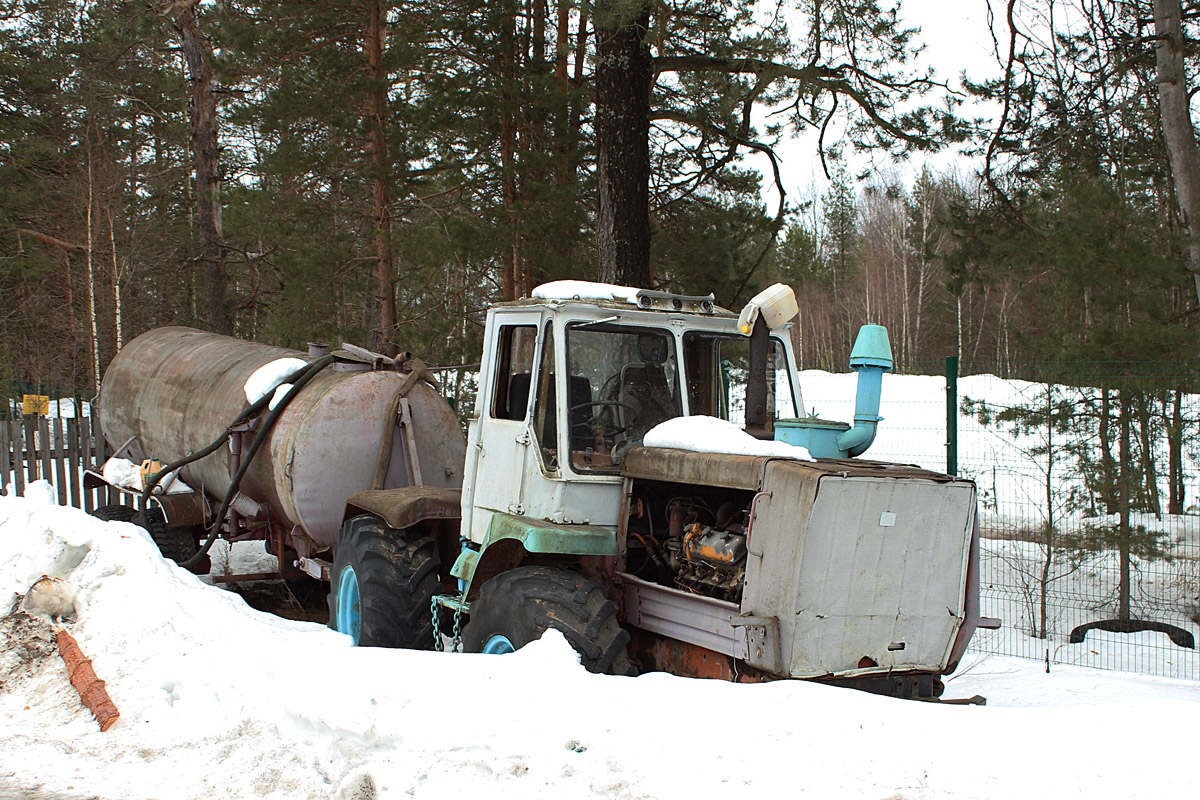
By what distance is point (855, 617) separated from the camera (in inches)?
180

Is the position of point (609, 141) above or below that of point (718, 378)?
above

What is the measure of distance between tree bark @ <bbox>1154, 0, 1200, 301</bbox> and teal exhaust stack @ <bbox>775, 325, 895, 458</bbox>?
7702 millimetres

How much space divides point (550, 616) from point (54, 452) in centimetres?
946

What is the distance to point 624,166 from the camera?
36.8 feet

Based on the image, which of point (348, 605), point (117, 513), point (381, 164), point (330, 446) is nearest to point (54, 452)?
point (117, 513)

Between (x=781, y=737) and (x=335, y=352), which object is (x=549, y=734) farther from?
(x=335, y=352)

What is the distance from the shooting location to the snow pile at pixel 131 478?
9633 millimetres

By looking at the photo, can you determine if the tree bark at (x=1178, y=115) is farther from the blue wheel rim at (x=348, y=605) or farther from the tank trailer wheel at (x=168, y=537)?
the tank trailer wheel at (x=168, y=537)

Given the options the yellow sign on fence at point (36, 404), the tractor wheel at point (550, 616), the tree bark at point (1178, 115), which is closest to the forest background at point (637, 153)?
the tree bark at point (1178, 115)

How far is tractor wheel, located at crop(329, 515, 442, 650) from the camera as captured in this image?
6.43 m

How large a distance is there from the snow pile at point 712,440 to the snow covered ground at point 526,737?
1.14 metres

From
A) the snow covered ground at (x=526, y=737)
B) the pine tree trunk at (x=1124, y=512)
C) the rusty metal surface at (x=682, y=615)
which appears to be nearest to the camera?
the snow covered ground at (x=526, y=737)

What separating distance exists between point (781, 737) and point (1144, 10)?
12184 millimetres

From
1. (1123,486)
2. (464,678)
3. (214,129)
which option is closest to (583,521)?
(464,678)
